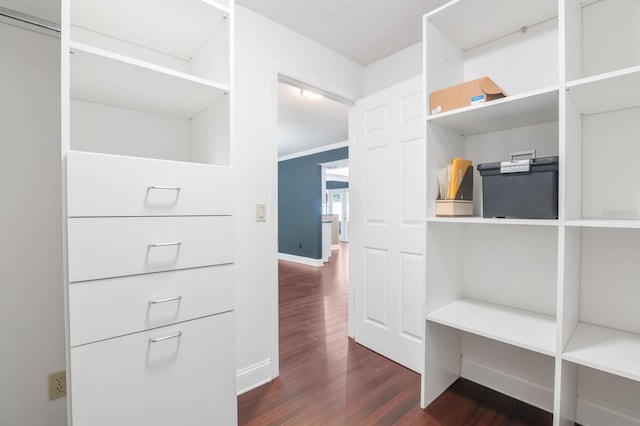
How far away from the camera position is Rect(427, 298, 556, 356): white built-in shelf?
52.2 inches

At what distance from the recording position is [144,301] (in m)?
1.12

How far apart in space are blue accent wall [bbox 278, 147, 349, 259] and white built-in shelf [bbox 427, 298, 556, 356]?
4099mm

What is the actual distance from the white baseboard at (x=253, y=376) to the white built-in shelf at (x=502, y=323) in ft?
3.59

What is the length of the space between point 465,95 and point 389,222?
3.39ft

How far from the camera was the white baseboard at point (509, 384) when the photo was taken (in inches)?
64.2

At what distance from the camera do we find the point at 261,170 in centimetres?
197

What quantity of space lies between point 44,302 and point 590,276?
2.65 m

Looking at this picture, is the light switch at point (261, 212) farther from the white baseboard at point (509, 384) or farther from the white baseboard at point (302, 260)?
the white baseboard at point (302, 260)

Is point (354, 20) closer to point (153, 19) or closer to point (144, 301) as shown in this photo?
point (153, 19)

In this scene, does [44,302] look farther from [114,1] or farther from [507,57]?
[507,57]

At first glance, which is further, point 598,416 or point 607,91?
point 598,416

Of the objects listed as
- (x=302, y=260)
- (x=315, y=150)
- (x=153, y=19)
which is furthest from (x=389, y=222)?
(x=302, y=260)

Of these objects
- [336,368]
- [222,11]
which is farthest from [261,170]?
[336,368]

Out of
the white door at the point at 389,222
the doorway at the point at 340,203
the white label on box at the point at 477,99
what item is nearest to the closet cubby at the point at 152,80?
the white label on box at the point at 477,99
